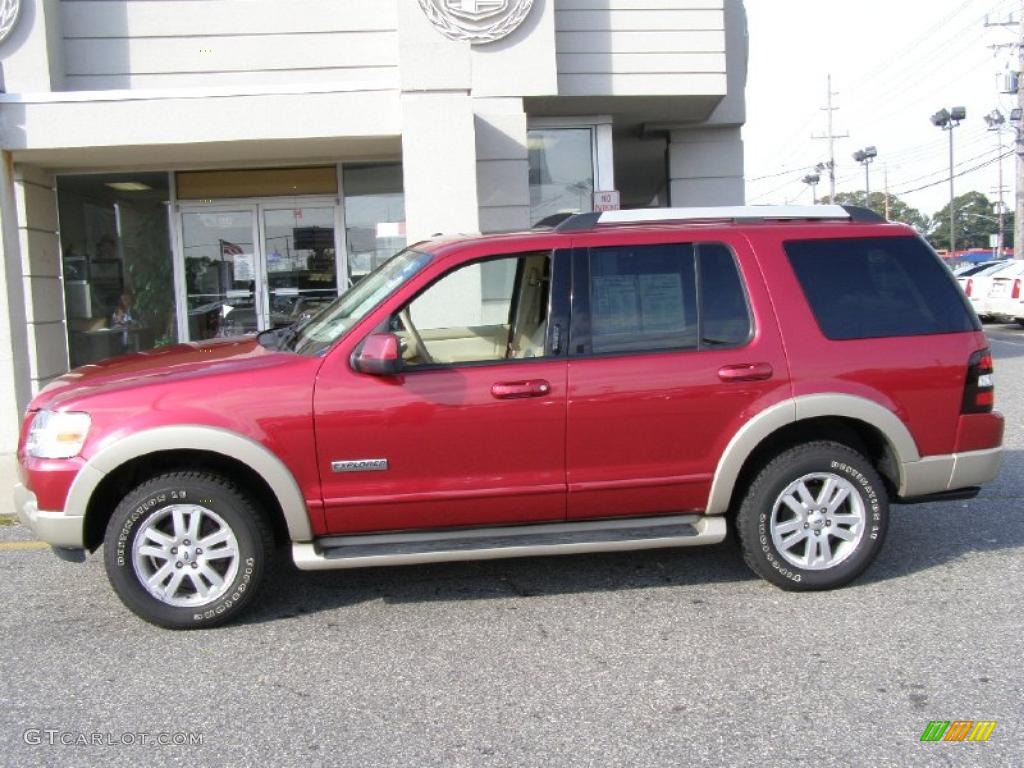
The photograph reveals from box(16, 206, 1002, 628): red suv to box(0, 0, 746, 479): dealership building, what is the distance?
459 cm

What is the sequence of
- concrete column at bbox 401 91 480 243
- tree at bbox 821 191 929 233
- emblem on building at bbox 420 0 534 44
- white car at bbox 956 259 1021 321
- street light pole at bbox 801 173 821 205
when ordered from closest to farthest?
concrete column at bbox 401 91 480 243, emblem on building at bbox 420 0 534 44, white car at bbox 956 259 1021 321, street light pole at bbox 801 173 821 205, tree at bbox 821 191 929 233

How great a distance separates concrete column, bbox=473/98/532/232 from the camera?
10.2 m

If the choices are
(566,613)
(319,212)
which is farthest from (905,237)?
(319,212)

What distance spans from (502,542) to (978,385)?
2535mm

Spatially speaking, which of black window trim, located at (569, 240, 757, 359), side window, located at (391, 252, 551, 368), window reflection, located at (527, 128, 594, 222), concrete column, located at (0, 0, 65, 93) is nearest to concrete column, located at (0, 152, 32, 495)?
concrete column, located at (0, 0, 65, 93)

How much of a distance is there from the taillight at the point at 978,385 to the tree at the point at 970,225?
9446 centimetres

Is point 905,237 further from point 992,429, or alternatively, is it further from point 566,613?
point 566,613

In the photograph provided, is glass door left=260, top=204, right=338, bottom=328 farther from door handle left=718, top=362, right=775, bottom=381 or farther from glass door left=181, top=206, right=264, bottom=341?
door handle left=718, top=362, right=775, bottom=381

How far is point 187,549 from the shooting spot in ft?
14.7

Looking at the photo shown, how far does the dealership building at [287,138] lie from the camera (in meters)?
9.22

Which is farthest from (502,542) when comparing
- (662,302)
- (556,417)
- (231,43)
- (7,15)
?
(7,15)

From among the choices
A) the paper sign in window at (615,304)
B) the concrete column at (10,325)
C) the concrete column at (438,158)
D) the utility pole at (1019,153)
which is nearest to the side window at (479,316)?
the paper sign in window at (615,304)

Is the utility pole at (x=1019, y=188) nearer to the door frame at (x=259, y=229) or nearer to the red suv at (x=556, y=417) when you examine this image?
the door frame at (x=259, y=229)

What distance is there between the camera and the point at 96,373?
Answer: 490cm
